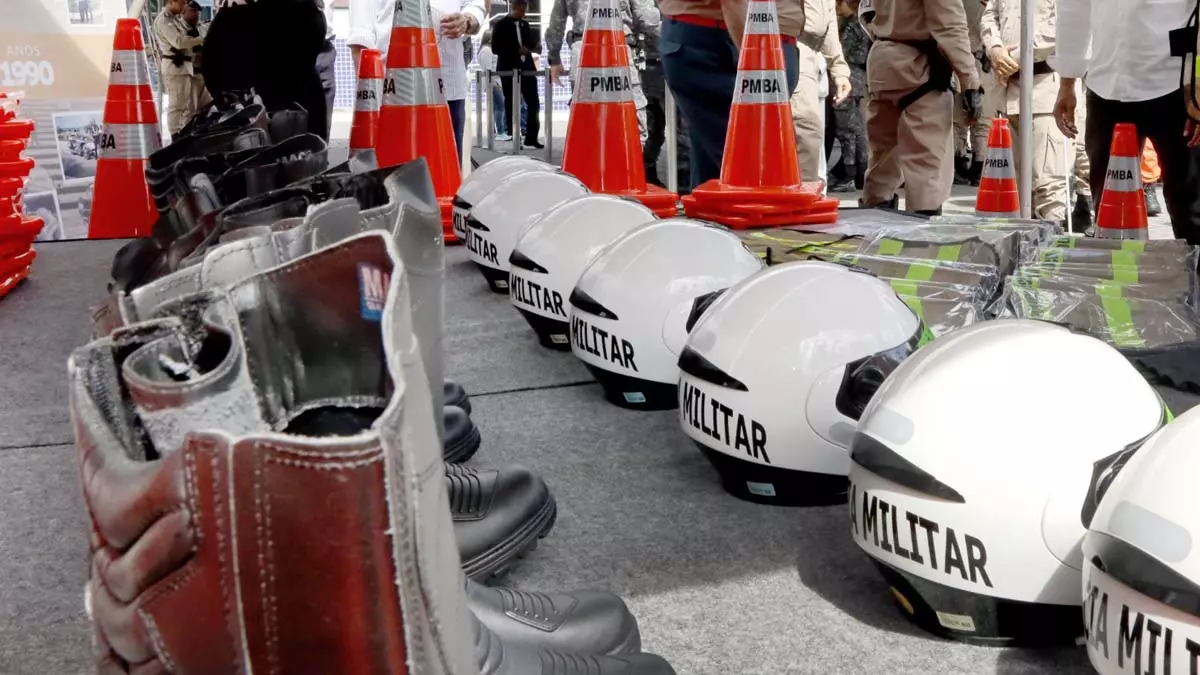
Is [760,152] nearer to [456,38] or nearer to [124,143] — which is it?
[124,143]

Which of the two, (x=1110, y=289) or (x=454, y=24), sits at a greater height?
(x=454, y=24)

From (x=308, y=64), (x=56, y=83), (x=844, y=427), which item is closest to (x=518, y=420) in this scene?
(x=844, y=427)

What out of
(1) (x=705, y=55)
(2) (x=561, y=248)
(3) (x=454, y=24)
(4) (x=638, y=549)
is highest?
(3) (x=454, y=24)

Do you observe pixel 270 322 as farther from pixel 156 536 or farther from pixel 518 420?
pixel 518 420

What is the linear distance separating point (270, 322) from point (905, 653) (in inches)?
37.1

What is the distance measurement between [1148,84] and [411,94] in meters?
2.45

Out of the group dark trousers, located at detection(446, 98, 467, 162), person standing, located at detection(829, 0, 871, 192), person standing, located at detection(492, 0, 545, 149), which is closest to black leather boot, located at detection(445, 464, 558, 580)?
dark trousers, located at detection(446, 98, 467, 162)

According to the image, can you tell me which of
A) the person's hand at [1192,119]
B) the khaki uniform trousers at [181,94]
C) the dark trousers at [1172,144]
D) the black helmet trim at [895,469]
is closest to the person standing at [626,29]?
the khaki uniform trousers at [181,94]

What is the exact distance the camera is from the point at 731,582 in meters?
1.67

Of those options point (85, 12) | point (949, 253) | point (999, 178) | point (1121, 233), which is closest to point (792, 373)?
point (949, 253)

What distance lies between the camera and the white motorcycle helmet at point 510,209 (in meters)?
3.18

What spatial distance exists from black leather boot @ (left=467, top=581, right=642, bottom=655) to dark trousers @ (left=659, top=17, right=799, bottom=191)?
2.88 m

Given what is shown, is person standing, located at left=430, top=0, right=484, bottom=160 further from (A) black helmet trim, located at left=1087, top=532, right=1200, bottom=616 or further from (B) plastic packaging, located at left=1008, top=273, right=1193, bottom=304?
(A) black helmet trim, located at left=1087, top=532, right=1200, bottom=616

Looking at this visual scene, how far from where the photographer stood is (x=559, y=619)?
1.40 metres
